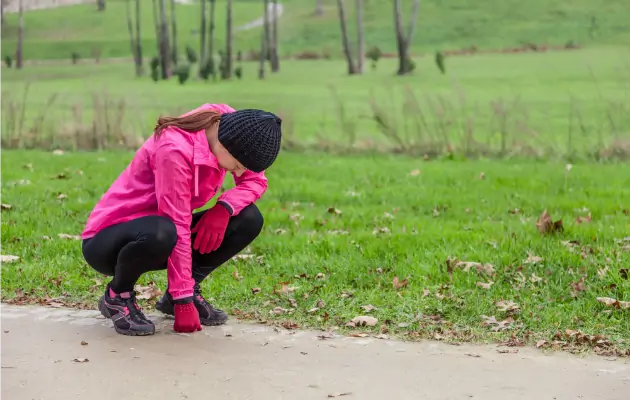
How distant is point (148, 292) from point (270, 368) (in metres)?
1.58

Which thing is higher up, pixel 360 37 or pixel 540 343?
pixel 360 37

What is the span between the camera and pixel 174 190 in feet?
14.3

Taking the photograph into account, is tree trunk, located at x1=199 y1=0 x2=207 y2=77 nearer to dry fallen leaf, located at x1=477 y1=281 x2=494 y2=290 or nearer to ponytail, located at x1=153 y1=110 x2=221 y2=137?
dry fallen leaf, located at x1=477 y1=281 x2=494 y2=290

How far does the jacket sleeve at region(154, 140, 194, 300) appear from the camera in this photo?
430 cm

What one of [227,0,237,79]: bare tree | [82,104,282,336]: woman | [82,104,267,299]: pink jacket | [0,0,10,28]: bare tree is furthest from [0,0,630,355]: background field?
[82,104,267,299]: pink jacket

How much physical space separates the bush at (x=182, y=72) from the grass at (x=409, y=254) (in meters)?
9.82

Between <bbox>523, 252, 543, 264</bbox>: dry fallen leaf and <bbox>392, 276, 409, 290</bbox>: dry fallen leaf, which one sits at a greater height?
<bbox>523, 252, 543, 264</bbox>: dry fallen leaf

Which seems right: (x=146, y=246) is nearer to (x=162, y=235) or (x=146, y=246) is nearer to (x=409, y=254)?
(x=162, y=235)

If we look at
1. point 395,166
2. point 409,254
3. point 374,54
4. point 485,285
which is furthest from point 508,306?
point 374,54

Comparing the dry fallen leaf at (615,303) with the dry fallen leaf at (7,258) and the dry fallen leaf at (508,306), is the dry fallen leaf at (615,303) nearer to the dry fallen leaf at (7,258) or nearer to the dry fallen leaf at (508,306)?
the dry fallen leaf at (508,306)

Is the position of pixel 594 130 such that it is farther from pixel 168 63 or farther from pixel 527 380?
pixel 168 63

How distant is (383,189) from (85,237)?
16.5 ft

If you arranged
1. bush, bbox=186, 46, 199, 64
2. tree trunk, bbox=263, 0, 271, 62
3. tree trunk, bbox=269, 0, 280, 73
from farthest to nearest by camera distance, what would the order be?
bush, bbox=186, 46, 199, 64 < tree trunk, bbox=263, 0, 271, 62 < tree trunk, bbox=269, 0, 280, 73

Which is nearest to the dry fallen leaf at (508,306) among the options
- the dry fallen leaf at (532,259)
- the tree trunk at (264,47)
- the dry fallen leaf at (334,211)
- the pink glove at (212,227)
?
the dry fallen leaf at (532,259)
